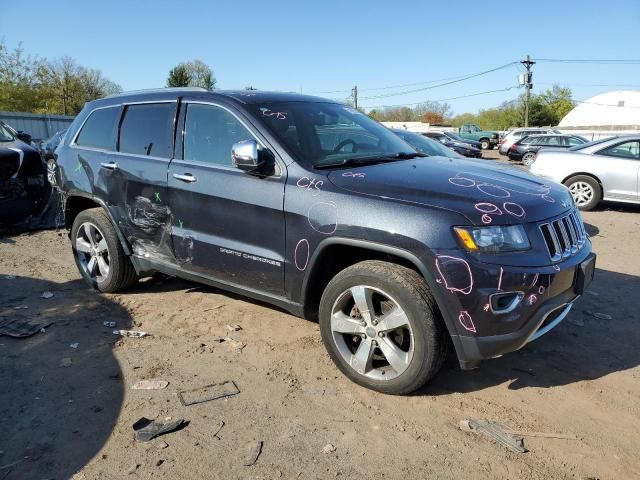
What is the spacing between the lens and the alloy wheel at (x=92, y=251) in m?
4.83

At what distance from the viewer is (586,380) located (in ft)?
10.9

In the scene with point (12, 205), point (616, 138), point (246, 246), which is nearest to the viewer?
point (246, 246)

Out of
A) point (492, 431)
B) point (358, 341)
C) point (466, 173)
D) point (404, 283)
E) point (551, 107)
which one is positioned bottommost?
point (492, 431)

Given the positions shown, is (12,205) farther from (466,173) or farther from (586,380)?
(586,380)

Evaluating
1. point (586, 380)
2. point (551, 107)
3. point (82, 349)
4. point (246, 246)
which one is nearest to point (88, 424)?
point (82, 349)

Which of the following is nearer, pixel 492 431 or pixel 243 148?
pixel 492 431

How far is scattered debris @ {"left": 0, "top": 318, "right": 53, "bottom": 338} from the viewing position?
3.99 m

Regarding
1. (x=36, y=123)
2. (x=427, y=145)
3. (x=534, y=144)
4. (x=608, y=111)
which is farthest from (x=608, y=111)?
(x=427, y=145)

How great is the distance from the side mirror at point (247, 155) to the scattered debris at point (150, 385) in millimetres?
1521

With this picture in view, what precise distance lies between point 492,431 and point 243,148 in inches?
88.9

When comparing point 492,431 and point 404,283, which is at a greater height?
point 404,283

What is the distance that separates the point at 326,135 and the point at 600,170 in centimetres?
756

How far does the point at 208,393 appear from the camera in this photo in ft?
10.4

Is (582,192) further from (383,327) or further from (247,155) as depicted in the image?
(247,155)
